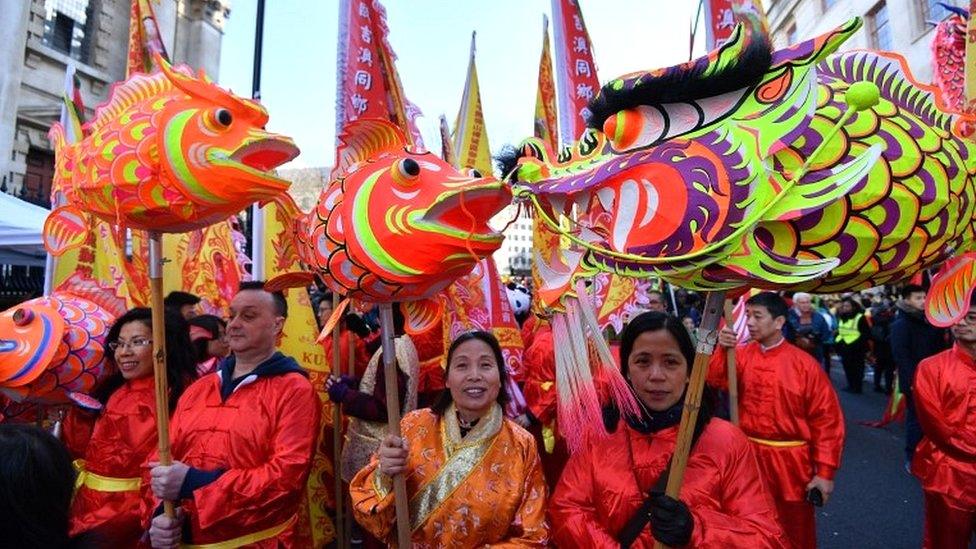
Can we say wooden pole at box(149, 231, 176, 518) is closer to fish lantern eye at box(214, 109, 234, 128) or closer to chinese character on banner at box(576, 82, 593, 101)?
fish lantern eye at box(214, 109, 234, 128)

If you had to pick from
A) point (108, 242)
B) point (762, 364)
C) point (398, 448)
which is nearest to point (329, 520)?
point (398, 448)

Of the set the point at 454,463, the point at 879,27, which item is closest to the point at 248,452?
the point at 454,463

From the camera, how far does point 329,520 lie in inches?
132

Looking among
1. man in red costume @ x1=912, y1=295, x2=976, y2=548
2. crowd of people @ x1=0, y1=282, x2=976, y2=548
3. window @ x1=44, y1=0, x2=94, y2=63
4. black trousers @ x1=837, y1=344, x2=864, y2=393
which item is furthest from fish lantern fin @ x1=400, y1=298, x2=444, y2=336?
window @ x1=44, y1=0, x2=94, y2=63

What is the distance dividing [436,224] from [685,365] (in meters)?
0.91

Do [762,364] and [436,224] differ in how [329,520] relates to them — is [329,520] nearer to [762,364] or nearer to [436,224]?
[436,224]

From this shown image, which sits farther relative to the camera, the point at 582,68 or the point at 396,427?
the point at 582,68

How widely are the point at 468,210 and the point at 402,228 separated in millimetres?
215

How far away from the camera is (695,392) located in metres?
1.61

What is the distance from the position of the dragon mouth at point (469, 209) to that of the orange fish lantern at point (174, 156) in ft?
1.96

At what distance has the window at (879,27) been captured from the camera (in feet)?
51.1

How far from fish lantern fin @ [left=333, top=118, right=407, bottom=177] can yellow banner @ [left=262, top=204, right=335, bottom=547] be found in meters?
1.10

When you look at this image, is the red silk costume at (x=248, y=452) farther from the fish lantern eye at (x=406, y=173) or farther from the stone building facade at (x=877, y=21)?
the stone building facade at (x=877, y=21)

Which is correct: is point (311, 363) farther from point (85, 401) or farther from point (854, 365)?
point (854, 365)
